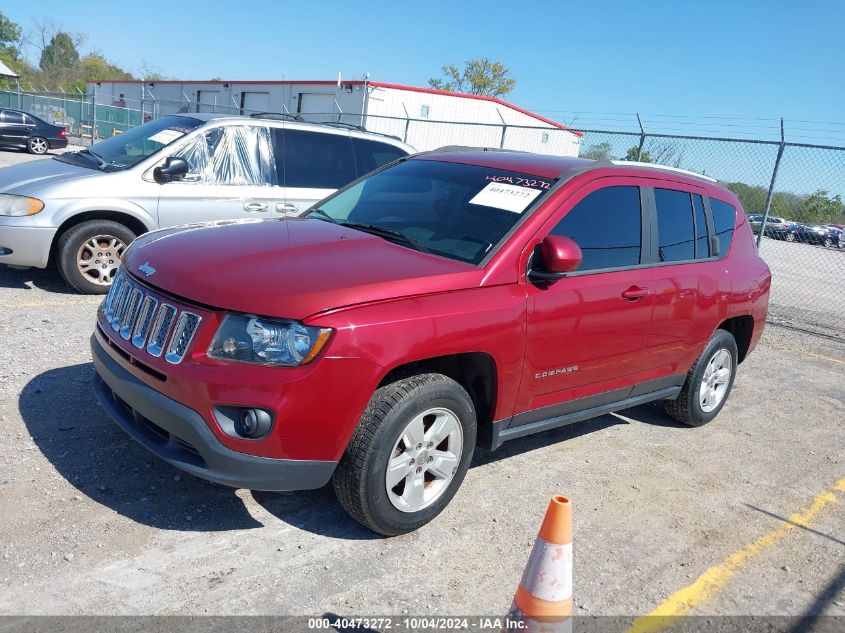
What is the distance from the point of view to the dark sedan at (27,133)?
957 inches

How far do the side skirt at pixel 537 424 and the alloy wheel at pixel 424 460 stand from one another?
0.94 ft

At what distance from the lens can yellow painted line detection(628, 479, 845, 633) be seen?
3.21 meters

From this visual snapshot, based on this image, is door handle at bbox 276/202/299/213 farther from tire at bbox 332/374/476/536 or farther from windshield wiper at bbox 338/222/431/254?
tire at bbox 332/374/476/536

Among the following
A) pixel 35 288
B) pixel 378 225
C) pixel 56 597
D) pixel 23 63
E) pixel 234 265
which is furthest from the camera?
pixel 23 63

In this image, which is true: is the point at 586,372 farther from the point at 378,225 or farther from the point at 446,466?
the point at 378,225

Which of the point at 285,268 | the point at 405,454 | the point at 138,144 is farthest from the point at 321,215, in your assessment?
the point at 138,144

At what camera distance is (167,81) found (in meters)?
42.2

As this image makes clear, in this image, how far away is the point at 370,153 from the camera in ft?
→ 26.7

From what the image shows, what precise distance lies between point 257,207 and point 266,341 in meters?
4.66

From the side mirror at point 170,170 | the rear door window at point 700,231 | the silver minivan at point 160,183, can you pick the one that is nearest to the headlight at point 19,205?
the silver minivan at point 160,183

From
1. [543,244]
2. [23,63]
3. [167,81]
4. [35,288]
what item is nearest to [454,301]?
[543,244]

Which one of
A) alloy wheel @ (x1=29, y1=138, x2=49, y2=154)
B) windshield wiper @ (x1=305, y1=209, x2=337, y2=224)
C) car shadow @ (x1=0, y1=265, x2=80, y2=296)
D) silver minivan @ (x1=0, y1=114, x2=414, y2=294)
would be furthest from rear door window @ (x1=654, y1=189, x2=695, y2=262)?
alloy wheel @ (x1=29, y1=138, x2=49, y2=154)

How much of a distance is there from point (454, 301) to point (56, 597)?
206 cm

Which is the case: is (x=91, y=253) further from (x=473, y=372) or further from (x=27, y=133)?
(x=27, y=133)
